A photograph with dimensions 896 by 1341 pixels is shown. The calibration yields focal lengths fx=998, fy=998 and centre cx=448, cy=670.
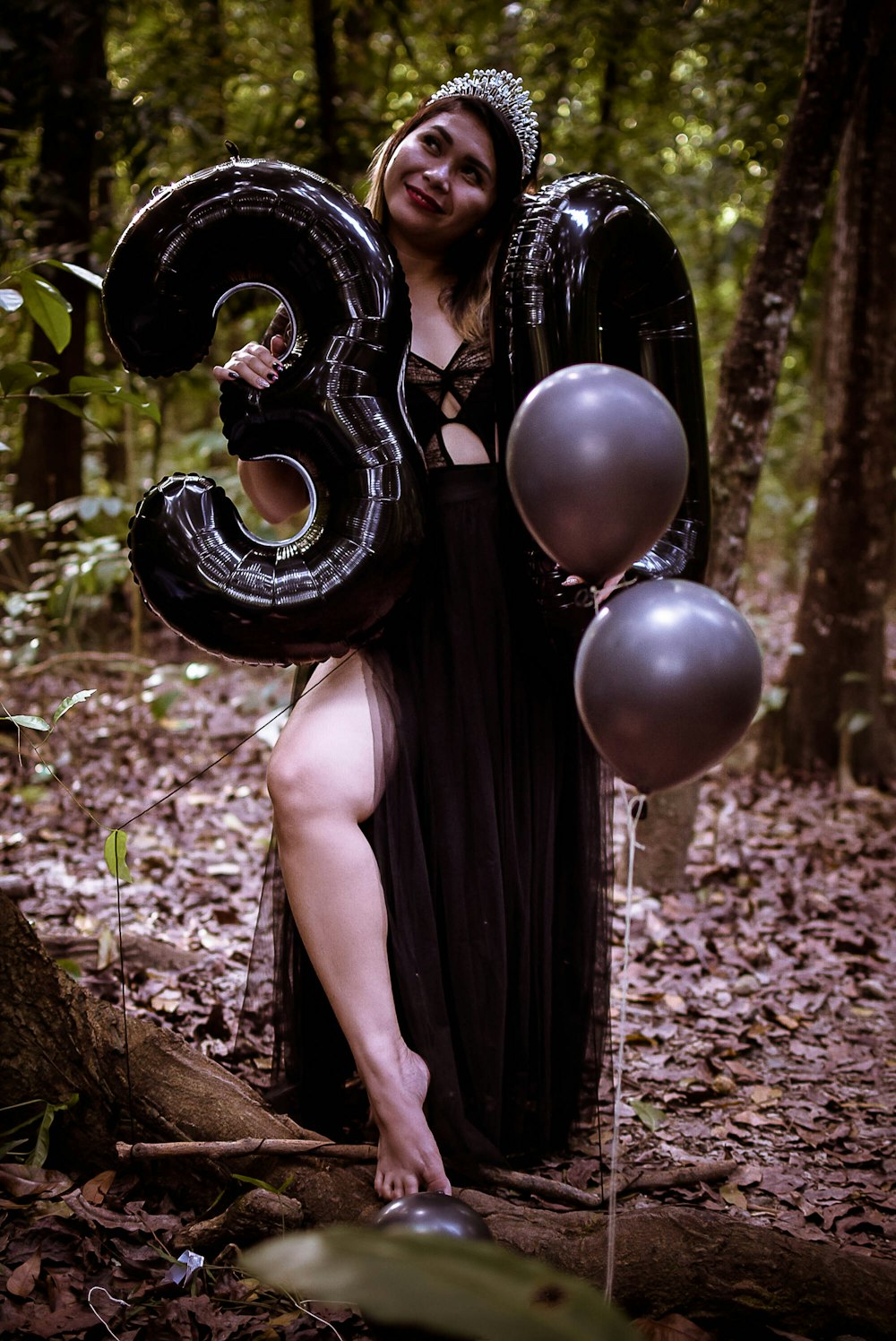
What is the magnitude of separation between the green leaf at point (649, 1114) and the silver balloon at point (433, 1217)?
2.45 feet

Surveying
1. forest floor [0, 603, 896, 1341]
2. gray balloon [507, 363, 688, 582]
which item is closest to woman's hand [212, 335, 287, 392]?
gray balloon [507, 363, 688, 582]

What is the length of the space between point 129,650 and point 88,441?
312 cm

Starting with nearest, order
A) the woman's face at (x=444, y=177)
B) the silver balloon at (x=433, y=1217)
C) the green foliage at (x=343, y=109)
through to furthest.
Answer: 1. the silver balloon at (x=433, y=1217)
2. the woman's face at (x=444, y=177)
3. the green foliage at (x=343, y=109)

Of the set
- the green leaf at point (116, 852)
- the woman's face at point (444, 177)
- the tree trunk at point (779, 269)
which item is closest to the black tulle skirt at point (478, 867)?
the green leaf at point (116, 852)

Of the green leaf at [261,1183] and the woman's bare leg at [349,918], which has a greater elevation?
the woman's bare leg at [349,918]

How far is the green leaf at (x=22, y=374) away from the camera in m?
1.78

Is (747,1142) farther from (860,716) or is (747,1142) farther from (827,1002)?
(860,716)

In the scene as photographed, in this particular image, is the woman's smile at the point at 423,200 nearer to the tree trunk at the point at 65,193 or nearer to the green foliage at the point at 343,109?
the green foliage at the point at 343,109

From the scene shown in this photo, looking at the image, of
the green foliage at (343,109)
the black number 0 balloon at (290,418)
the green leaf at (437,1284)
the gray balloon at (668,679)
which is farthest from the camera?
the green foliage at (343,109)

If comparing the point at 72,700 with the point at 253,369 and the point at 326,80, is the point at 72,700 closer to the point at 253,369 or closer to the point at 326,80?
the point at 253,369

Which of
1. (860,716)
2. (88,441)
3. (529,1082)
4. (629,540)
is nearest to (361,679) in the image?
(629,540)

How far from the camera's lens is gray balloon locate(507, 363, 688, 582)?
1183 mm

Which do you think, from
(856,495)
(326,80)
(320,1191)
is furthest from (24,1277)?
(326,80)

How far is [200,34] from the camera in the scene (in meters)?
5.78
